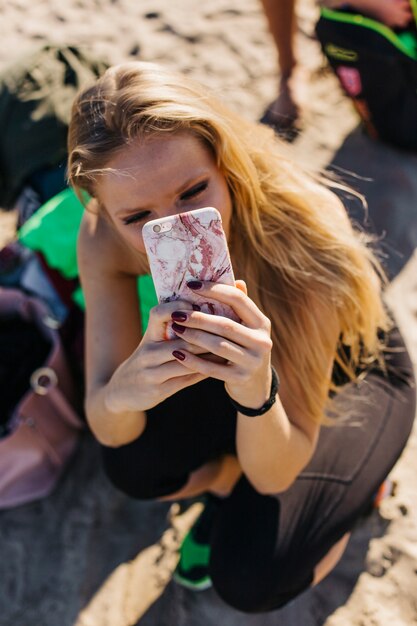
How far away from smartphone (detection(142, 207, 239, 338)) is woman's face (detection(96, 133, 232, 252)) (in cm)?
17

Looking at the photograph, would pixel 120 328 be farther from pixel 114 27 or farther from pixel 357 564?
pixel 114 27

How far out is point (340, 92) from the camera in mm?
3340

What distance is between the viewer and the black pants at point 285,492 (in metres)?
1.77

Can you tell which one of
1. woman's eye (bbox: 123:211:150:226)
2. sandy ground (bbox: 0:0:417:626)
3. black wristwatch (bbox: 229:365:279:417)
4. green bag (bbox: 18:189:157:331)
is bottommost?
sandy ground (bbox: 0:0:417:626)

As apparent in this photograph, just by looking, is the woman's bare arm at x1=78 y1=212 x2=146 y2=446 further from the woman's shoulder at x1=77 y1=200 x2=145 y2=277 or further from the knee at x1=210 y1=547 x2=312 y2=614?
the knee at x1=210 y1=547 x2=312 y2=614

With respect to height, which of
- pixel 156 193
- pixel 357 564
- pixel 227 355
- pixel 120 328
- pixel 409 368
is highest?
pixel 156 193

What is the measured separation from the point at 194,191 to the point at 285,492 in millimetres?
877

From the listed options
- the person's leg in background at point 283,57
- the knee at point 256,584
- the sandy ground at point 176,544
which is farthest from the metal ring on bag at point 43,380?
the person's leg in background at point 283,57

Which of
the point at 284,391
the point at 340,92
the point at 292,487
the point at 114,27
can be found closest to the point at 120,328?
the point at 284,391

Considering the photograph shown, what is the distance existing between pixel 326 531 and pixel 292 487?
0.48ft

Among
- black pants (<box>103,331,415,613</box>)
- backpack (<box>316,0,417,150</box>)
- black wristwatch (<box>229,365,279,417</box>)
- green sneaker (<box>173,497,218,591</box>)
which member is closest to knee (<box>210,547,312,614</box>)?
black pants (<box>103,331,415,613</box>)

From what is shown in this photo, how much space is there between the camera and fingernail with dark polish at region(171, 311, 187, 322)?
4.03 feet

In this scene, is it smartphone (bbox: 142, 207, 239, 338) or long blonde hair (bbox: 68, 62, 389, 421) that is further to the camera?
long blonde hair (bbox: 68, 62, 389, 421)

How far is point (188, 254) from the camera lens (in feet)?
4.11
